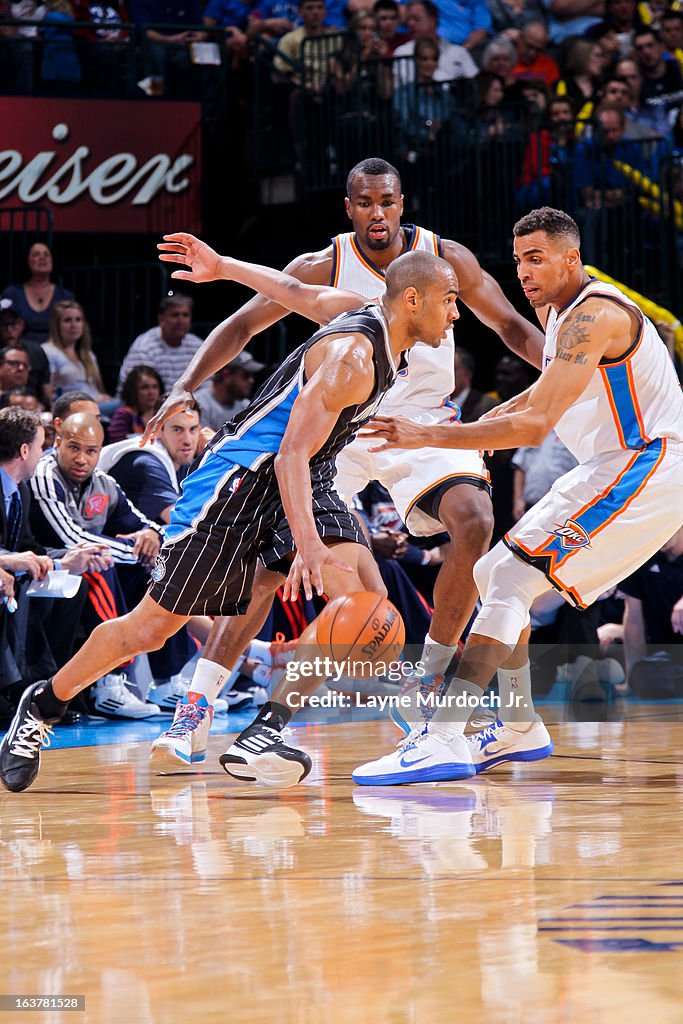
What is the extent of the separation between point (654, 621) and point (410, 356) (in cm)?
276

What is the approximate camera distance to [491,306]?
16.5 ft

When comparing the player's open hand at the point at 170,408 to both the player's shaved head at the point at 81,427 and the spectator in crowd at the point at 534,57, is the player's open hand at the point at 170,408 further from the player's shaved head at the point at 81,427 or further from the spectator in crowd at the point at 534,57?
the spectator in crowd at the point at 534,57

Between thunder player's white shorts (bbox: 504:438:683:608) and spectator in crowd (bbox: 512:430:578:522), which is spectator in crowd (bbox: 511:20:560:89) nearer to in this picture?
spectator in crowd (bbox: 512:430:578:522)

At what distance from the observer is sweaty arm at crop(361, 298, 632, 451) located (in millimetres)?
4090

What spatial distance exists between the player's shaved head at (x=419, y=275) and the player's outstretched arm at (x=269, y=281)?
0.57 meters

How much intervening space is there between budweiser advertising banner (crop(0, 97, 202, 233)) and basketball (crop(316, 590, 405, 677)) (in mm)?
6903

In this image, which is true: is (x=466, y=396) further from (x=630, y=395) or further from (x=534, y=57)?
(x=534, y=57)

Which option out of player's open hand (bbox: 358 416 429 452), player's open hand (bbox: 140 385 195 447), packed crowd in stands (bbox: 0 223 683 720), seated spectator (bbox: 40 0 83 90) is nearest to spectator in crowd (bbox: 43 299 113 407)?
packed crowd in stands (bbox: 0 223 683 720)

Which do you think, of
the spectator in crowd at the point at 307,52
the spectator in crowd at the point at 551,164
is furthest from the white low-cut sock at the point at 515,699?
the spectator in crowd at the point at 307,52

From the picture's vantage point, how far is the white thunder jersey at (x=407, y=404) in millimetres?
4879

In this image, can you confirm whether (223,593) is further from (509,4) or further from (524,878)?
(509,4)

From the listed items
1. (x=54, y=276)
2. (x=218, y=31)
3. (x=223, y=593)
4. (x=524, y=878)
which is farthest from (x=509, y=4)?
(x=524, y=878)

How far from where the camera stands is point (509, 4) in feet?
39.9

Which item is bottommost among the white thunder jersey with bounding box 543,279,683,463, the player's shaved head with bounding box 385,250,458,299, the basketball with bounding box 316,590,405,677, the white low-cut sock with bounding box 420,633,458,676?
the white low-cut sock with bounding box 420,633,458,676
